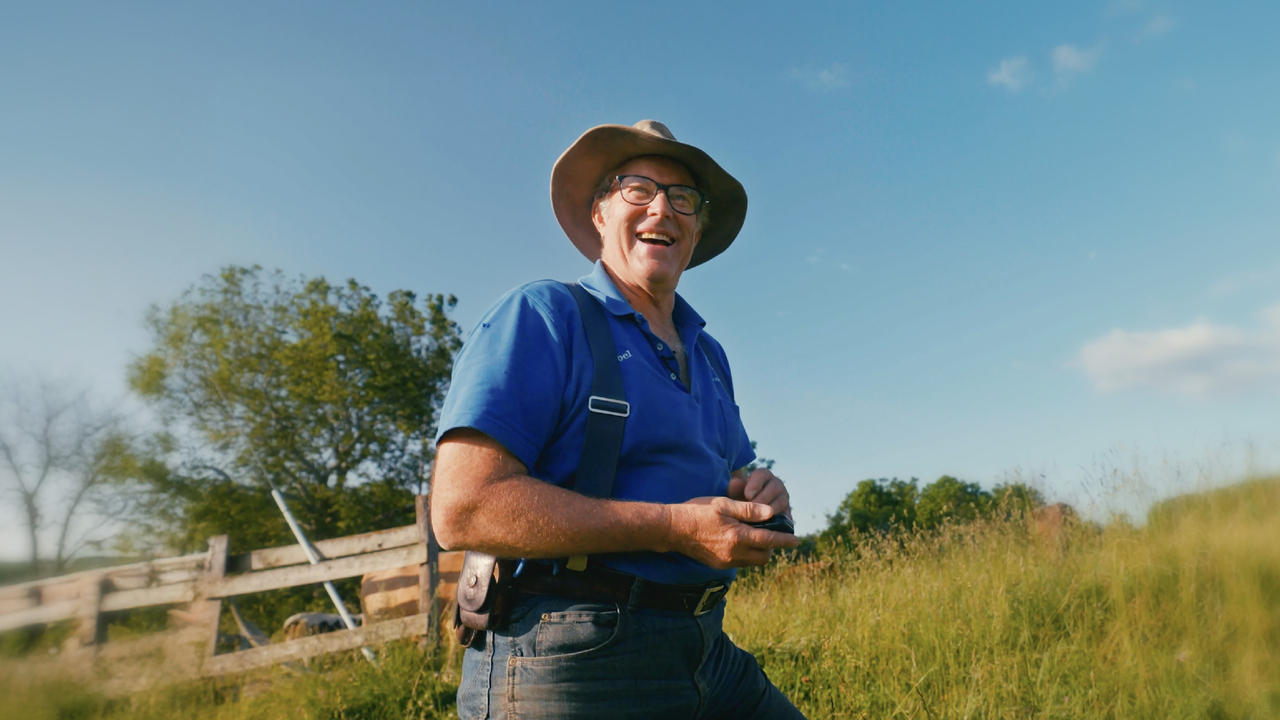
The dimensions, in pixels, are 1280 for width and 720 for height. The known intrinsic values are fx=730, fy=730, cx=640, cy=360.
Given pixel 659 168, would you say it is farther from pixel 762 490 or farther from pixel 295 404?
pixel 295 404

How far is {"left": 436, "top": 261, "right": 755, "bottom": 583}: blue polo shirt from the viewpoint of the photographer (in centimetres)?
148

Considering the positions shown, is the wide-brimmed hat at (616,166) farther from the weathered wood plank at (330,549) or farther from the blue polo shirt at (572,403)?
the weathered wood plank at (330,549)

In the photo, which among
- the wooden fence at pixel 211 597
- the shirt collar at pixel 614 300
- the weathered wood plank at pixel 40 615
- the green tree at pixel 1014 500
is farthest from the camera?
the wooden fence at pixel 211 597

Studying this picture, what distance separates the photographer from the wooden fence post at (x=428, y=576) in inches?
269

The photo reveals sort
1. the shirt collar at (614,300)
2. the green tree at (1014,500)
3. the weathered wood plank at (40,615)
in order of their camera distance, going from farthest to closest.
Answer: the green tree at (1014,500) < the weathered wood plank at (40,615) < the shirt collar at (614,300)

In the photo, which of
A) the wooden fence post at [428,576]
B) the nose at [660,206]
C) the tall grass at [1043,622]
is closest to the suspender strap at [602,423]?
the nose at [660,206]

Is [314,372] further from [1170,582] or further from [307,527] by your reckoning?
[1170,582]

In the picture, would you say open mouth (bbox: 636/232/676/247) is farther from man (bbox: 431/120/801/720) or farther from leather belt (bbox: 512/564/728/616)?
leather belt (bbox: 512/564/728/616)

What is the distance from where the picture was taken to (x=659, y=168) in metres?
2.28

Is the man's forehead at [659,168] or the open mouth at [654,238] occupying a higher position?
the man's forehead at [659,168]

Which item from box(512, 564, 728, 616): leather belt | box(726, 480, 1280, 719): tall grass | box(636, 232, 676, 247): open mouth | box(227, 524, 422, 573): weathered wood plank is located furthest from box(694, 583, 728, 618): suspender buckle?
box(227, 524, 422, 573): weathered wood plank

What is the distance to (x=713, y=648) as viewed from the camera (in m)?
1.79

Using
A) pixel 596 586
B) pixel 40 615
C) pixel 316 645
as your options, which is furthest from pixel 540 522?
pixel 40 615

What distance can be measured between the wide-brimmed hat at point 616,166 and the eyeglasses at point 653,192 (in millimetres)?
113
